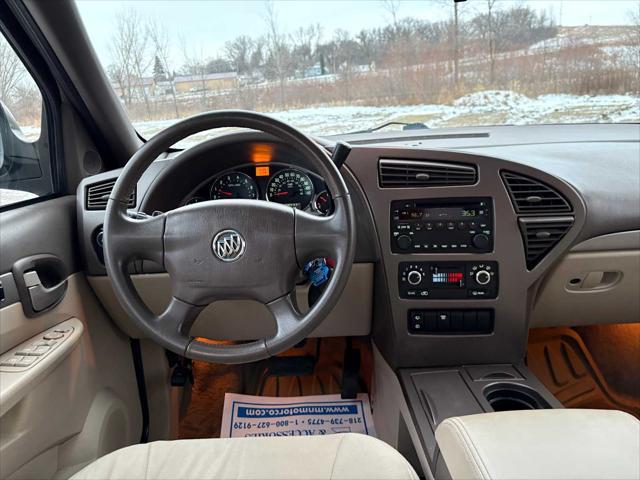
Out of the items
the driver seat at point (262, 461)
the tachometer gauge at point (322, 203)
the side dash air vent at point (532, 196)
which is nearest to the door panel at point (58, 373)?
the driver seat at point (262, 461)

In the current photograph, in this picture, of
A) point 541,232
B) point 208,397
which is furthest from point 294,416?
point 541,232

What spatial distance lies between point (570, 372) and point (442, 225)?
1.10 m

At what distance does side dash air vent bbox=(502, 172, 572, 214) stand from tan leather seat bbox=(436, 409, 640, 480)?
65 centimetres

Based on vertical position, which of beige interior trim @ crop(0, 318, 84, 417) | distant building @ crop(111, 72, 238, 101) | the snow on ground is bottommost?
beige interior trim @ crop(0, 318, 84, 417)

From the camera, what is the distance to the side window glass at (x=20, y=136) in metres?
1.47

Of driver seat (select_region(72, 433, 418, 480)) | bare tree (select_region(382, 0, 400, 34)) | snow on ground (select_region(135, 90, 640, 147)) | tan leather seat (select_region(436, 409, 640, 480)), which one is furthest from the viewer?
snow on ground (select_region(135, 90, 640, 147))

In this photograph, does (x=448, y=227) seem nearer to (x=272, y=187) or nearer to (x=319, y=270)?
(x=319, y=270)

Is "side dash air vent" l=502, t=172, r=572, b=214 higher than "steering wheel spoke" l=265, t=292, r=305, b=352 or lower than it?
higher

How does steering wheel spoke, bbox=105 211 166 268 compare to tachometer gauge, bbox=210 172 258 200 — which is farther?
tachometer gauge, bbox=210 172 258 200

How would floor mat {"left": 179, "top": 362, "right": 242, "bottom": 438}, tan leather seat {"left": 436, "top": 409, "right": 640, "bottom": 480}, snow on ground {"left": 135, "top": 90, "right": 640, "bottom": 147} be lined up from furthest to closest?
1. floor mat {"left": 179, "top": 362, "right": 242, "bottom": 438}
2. snow on ground {"left": 135, "top": 90, "right": 640, "bottom": 147}
3. tan leather seat {"left": 436, "top": 409, "right": 640, "bottom": 480}

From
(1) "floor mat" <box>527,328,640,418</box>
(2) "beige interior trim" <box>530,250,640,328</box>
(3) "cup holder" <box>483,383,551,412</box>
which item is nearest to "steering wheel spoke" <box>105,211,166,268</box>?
(3) "cup holder" <box>483,383,551,412</box>

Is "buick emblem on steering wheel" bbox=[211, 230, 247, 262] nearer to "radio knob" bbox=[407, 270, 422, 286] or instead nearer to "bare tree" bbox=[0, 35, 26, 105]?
"radio knob" bbox=[407, 270, 422, 286]

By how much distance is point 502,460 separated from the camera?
889 mm

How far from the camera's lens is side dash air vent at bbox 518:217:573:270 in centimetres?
151
